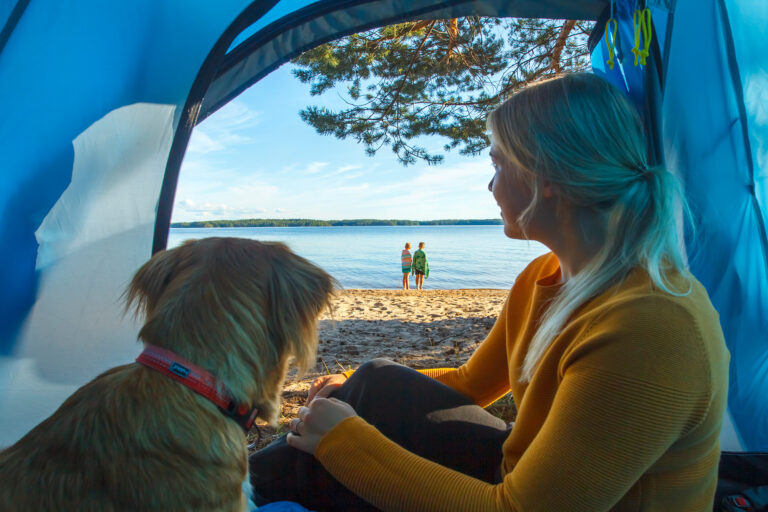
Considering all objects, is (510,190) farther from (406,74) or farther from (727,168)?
(406,74)

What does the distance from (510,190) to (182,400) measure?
48.2 inches

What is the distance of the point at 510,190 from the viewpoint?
1.50 metres

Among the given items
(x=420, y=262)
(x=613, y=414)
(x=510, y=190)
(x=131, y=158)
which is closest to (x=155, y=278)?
(x=131, y=158)

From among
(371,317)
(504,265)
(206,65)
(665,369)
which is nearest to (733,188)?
(665,369)

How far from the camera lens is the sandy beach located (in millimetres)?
4055

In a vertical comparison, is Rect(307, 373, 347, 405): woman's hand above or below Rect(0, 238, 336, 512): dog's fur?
below

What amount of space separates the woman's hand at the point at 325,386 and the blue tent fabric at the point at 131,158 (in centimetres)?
98

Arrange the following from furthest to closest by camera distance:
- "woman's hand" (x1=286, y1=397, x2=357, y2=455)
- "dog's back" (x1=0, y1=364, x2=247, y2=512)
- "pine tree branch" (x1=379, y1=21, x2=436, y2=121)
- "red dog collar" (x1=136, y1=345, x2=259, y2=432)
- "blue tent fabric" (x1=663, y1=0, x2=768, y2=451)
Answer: "pine tree branch" (x1=379, y1=21, x2=436, y2=121)
"blue tent fabric" (x1=663, y1=0, x2=768, y2=451)
"woman's hand" (x1=286, y1=397, x2=357, y2=455)
"red dog collar" (x1=136, y1=345, x2=259, y2=432)
"dog's back" (x1=0, y1=364, x2=247, y2=512)

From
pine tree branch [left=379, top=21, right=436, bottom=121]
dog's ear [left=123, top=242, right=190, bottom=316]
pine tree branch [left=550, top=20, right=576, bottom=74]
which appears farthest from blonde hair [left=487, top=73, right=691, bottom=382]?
pine tree branch [left=379, top=21, right=436, bottom=121]

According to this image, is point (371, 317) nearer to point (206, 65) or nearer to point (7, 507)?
point (206, 65)

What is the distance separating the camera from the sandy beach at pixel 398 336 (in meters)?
4.05

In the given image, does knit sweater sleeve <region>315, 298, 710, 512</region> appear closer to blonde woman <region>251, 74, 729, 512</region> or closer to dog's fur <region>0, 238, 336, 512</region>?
blonde woman <region>251, 74, 729, 512</region>

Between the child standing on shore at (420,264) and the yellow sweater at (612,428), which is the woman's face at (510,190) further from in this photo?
the child standing on shore at (420,264)

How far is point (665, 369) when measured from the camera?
99 cm
